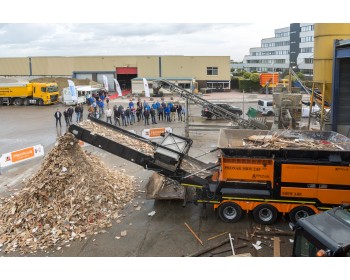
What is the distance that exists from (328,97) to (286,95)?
4.15 meters

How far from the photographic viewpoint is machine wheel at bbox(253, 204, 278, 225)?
10000mm

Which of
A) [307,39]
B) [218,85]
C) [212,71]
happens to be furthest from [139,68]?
[307,39]

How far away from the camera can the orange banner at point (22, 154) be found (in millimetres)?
15664

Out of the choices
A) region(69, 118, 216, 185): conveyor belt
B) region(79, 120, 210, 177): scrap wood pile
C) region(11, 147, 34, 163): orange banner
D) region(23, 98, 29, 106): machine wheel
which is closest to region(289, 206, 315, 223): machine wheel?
region(69, 118, 216, 185): conveyor belt

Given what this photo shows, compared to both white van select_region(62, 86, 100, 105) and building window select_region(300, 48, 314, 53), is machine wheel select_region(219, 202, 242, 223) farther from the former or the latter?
building window select_region(300, 48, 314, 53)

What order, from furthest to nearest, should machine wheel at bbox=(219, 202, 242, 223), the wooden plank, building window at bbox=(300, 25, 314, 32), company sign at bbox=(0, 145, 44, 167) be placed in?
1. building window at bbox=(300, 25, 314, 32)
2. company sign at bbox=(0, 145, 44, 167)
3. machine wheel at bbox=(219, 202, 242, 223)
4. the wooden plank

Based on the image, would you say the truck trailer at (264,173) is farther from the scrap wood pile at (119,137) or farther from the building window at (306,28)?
the building window at (306,28)

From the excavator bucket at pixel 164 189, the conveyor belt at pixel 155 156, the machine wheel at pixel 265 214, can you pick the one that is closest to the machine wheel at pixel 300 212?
the machine wheel at pixel 265 214

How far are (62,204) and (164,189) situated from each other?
10.5ft

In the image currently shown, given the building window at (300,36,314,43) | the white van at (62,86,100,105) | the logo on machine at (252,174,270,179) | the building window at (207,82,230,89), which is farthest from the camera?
the building window at (300,36,314,43)

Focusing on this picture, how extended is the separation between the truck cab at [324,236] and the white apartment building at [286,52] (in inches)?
2638

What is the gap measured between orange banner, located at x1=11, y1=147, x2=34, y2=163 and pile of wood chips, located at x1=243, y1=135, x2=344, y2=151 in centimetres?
1030

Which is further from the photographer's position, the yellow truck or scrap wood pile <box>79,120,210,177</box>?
the yellow truck

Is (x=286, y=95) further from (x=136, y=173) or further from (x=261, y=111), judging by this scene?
(x=136, y=173)
